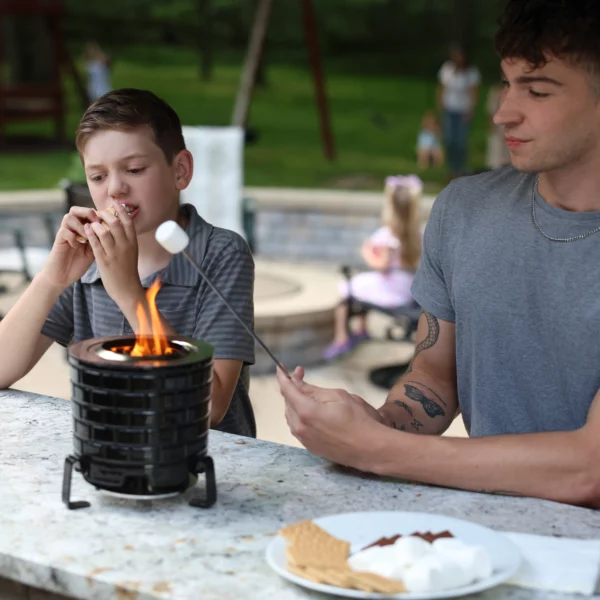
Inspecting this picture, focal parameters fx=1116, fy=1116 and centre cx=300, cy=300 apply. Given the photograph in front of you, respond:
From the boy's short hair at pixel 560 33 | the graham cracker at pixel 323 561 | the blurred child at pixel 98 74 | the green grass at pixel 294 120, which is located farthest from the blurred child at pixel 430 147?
the graham cracker at pixel 323 561

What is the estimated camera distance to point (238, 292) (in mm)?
Result: 1905

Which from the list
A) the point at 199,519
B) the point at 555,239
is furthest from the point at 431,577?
the point at 555,239

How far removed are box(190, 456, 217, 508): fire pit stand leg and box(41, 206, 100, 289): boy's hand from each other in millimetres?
559

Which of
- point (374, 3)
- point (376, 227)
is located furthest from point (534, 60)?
point (374, 3)

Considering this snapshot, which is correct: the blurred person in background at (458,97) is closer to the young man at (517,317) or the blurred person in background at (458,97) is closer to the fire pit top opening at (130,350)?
the young man at (517,317)

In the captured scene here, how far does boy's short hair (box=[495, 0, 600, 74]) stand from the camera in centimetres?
159

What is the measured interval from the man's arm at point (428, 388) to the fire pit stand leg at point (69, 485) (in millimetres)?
516

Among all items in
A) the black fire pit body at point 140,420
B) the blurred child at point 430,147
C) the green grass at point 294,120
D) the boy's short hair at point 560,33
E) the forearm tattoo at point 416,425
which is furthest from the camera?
the blurred child at point 430,147

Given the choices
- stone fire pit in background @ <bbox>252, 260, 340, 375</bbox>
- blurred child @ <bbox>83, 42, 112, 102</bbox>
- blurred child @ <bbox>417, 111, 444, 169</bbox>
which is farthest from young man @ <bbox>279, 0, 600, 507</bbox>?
blurred child @ <bbox>83, 42, 112, 102</bbox>

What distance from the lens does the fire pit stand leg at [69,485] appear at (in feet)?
4.27

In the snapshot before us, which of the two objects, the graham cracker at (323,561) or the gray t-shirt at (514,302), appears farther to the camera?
the gray t-shirt at (514,302)

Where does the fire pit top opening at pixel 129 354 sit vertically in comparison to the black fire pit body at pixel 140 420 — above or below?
above

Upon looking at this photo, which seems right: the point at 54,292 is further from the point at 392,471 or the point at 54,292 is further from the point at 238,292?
the point at 392,471

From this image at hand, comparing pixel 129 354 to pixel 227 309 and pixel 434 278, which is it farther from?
pixel 434 278
